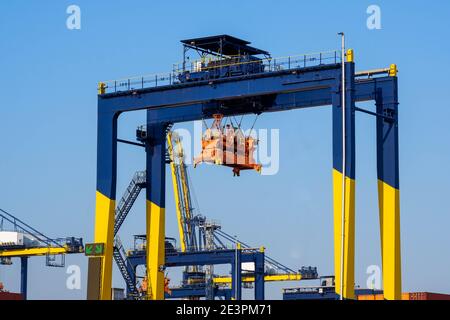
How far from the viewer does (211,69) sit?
60.4m

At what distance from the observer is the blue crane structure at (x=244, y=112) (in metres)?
54.3

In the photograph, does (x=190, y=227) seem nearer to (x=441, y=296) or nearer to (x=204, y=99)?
(x=441, y=296)

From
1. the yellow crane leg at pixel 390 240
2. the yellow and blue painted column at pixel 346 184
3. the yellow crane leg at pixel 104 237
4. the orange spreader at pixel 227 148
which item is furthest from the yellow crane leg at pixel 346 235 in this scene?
the yellow crane leg at pixel 104 237

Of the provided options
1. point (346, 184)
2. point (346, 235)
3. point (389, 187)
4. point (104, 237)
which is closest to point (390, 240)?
point (389, 187)

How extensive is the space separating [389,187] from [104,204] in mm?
15354

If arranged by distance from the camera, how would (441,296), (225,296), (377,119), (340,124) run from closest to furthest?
(340,124), (377,119), (441,296), (225,296)

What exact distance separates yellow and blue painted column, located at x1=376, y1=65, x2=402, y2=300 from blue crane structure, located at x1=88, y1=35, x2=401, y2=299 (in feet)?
0.16

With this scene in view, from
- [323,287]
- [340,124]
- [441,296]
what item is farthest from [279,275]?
[340,124]

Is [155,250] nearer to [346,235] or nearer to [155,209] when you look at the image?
[155,209]

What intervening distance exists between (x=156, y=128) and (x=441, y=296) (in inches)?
1093

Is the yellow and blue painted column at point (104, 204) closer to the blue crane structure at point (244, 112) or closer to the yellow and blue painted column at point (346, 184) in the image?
the blue crane structure at point (244, 112)

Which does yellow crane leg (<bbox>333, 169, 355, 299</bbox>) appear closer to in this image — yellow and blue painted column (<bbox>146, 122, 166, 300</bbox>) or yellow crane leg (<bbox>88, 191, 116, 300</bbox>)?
yellow and blue painted column (<bbox>146, 122, 166, 300</bbox>)

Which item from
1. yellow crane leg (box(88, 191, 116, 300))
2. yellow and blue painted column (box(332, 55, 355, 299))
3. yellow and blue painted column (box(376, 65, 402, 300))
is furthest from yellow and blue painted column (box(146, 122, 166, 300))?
yellow and blue painted column (box(376, 65, 402, 300))

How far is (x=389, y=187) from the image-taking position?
57125mm
